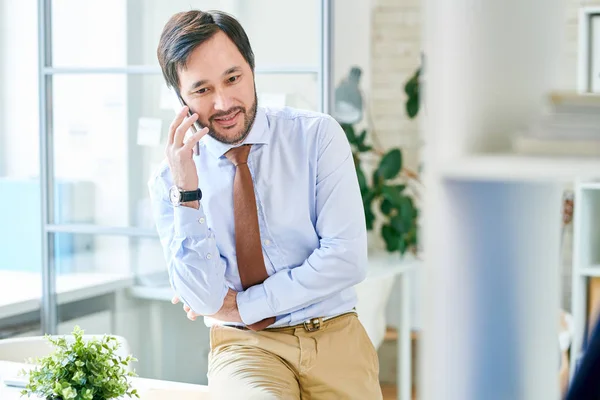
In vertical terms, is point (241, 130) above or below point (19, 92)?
below

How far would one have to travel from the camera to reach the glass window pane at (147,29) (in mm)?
3223

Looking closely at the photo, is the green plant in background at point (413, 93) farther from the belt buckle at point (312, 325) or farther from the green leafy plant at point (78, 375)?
the green leafy plant at point (78, 375)

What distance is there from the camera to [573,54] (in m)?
4.20

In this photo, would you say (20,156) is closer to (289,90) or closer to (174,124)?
(289,90)

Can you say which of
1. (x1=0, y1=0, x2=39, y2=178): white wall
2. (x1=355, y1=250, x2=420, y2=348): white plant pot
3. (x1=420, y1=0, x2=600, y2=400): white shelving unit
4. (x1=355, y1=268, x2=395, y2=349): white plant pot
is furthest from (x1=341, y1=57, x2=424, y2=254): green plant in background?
(x1=420, y1=0, x2=600, y2=400): white shelving unit

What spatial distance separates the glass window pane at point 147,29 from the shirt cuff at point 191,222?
123cm

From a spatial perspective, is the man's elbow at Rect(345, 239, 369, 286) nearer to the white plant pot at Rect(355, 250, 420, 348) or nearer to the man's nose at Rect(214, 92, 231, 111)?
the man's nose at Rect(214, 92, 231, 111)

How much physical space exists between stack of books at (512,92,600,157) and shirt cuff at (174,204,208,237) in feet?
4.49

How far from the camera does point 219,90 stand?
223cm

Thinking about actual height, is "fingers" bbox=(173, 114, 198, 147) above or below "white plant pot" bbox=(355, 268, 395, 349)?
above

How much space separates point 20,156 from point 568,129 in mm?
3440

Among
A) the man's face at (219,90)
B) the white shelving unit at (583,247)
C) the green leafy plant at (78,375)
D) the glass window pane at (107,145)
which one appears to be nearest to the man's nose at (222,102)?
the man's face at (219,90)

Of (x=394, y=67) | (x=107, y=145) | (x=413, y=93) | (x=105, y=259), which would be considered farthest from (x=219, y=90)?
(x=394, y=67)

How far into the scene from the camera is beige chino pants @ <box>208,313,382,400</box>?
82.4 inches
